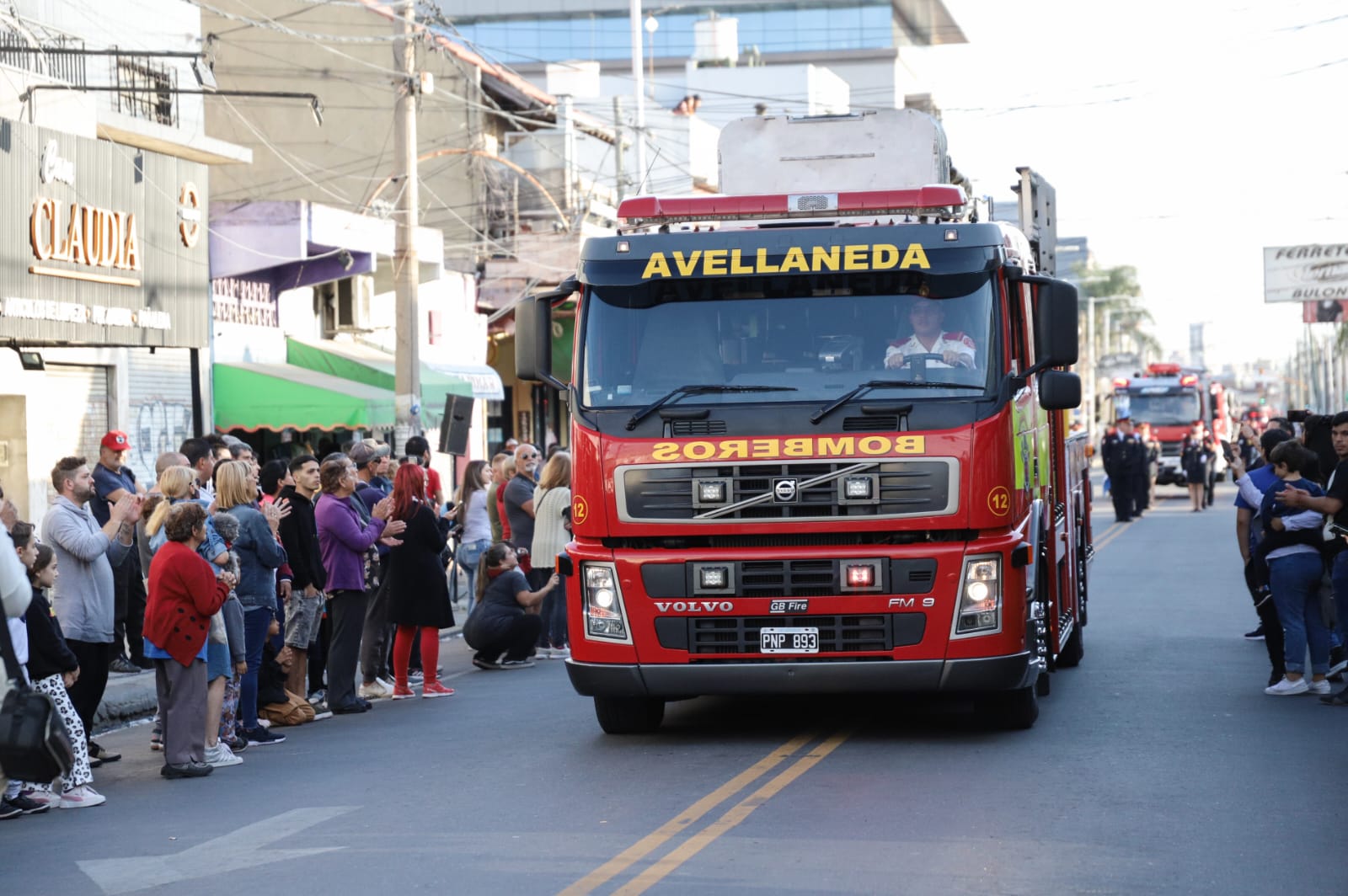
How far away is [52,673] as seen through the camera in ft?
31.9

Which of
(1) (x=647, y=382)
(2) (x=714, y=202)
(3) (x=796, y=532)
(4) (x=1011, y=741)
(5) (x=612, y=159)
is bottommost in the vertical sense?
(4) (x=1011, y=741)

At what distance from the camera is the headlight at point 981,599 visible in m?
10.3

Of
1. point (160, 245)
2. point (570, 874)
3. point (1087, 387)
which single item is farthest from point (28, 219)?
point (1087, 387)

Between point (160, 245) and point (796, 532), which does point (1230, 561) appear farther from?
point (796, 532)

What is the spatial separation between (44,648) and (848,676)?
4302 millimetres

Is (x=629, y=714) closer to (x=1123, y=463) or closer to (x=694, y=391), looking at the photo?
(x=694, y=391)

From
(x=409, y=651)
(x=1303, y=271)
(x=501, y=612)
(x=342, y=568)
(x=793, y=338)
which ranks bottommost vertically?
(x=409, y=651)

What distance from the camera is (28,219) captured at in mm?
19469

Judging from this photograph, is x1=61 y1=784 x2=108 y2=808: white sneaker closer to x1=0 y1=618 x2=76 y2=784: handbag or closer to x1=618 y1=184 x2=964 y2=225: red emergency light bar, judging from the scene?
x1=0 y1=618 x2=76 y2=784: handbag

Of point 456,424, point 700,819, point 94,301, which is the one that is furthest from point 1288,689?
point 94,301

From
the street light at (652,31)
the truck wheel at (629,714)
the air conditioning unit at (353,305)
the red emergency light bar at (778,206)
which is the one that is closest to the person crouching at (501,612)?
the truck wheel at (629,714)

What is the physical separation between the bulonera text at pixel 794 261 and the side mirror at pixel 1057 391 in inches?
44.5

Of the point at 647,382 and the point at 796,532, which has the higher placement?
the point at 647,382

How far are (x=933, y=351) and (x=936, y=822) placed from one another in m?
3.09
